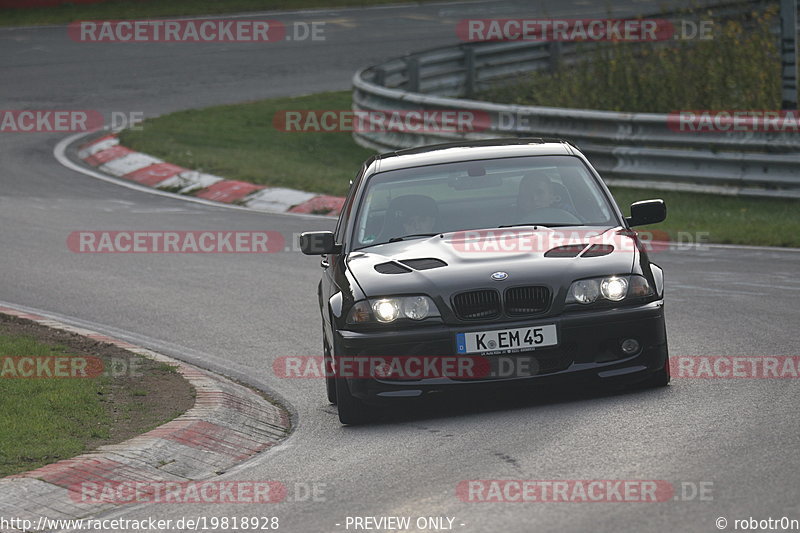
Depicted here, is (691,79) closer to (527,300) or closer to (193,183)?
(193,183)

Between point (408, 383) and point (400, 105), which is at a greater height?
point (400, 105)

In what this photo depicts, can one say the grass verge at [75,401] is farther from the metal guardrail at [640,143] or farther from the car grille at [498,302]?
the metal guardrail at [640,143]

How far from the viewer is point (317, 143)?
24.4 meters

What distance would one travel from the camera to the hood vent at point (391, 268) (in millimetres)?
8113

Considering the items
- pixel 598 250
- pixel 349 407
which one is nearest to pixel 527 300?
pixel 598 250

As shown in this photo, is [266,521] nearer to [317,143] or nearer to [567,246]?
[567,246]

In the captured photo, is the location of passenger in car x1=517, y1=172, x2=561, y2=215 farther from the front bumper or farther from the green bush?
the green bush

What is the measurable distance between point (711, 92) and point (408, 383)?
13.9 m

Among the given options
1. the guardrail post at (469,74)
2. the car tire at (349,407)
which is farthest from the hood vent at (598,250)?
→ the guardrail post at (469,74)

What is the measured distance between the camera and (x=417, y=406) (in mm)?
8562

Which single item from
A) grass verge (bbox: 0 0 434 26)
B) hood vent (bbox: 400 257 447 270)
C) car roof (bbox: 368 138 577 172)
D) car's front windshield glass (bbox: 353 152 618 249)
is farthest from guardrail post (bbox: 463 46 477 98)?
hood vent (bbox: 400 257 447 270)

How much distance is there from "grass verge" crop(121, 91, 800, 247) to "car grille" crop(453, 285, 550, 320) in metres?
7.48

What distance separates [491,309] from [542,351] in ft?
1.23

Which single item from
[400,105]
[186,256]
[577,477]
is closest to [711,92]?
[400,105]
